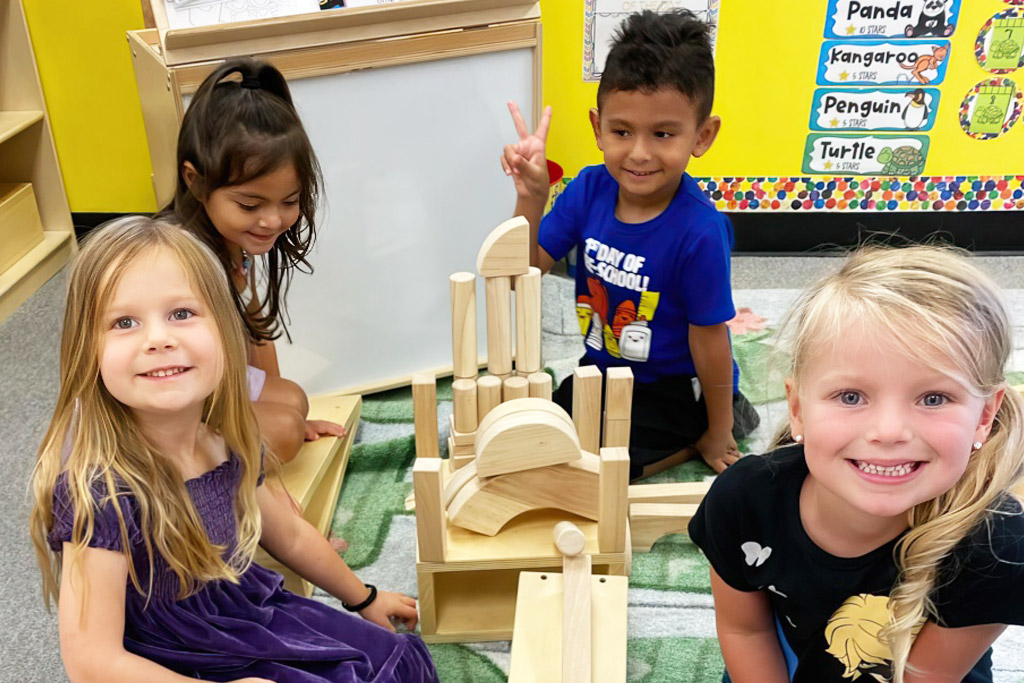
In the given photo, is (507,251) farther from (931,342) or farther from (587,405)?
(931,342)

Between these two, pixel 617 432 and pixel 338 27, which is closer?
pixel 617 432

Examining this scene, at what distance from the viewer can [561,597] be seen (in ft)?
3.13

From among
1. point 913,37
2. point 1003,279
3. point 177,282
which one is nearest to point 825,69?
point 913,37

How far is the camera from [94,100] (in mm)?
1937

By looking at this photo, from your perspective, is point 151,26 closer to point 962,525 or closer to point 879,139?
point 879,139

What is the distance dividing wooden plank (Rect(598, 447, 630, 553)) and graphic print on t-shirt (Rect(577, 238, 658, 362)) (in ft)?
1.16

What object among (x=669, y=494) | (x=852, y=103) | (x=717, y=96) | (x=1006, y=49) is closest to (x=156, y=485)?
(x=669, y=494)

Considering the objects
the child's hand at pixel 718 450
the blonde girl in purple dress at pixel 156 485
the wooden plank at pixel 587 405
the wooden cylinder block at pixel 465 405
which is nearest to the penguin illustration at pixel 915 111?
the child's hand at pixel 718 450

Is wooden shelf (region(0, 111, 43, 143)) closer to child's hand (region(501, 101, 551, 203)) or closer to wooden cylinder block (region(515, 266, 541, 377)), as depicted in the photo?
child's hand (region(501, 101, 551, 203))

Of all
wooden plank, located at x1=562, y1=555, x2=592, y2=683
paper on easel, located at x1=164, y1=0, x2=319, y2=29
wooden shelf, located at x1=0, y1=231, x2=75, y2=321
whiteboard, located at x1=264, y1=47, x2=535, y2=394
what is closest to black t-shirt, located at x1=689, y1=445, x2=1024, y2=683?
wooden plank, located at x1=562, y1=555, x2=592, y2=683

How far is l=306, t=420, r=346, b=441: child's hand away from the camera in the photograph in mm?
A: 1378

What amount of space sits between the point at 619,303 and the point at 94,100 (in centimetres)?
123

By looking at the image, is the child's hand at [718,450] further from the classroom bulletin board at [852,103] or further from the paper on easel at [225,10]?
the paper on easel at [225,10]

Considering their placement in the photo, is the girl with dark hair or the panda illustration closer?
the girl with dark hair
